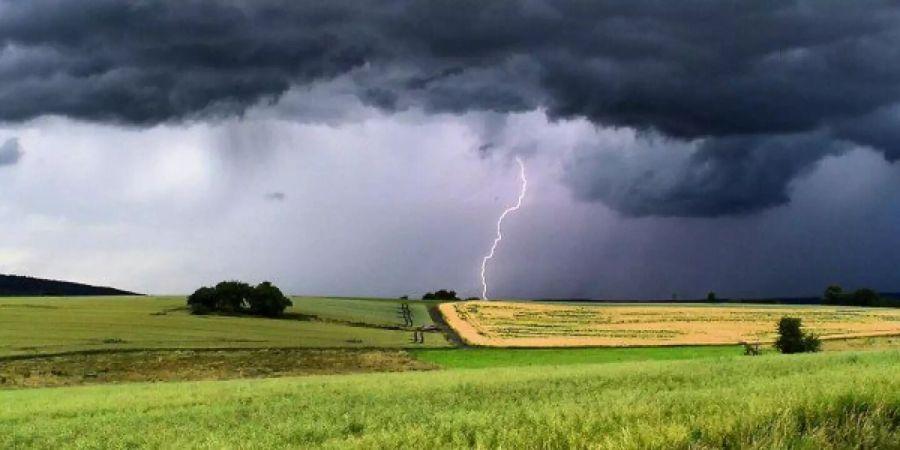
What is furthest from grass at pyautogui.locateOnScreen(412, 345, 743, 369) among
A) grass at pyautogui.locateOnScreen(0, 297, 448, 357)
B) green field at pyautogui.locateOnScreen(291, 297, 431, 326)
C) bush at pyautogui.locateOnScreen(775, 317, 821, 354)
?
green field at pyautogui.locateOnScreen(291, 297, 431, 326)

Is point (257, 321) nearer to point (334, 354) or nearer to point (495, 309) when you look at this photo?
point (334, 354)

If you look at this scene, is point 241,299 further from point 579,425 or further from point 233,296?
point 579,425

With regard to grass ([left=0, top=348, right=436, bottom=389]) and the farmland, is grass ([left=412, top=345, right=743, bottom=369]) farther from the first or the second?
grass ([left=0, top=348, right=436, bottom=389])

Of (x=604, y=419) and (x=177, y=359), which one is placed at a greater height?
(x=604, y=419)

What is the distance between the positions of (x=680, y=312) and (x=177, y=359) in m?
80.2

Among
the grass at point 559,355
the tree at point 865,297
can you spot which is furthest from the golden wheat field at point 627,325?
the tree at point 865,297

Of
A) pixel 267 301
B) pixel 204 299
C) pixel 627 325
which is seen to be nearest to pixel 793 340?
pixel 627 325

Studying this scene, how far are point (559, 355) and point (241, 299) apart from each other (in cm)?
5497

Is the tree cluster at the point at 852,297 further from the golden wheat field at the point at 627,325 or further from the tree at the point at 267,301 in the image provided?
the tree at the point at 267,301

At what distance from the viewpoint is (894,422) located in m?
9.05

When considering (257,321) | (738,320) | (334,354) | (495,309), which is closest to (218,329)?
(257,321)

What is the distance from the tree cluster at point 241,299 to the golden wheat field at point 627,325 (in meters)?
23.6

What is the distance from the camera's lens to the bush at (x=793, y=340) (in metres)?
58.0

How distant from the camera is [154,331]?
76.9 metres
